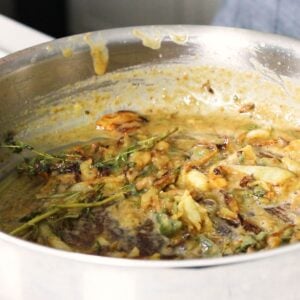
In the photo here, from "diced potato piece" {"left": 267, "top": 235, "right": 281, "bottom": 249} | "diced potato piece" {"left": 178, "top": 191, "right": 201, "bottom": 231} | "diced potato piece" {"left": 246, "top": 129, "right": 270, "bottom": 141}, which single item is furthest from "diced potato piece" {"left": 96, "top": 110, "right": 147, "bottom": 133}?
"diced potato piece" {"left": 267, "top": 235, "right": 281, "bottom": 249}

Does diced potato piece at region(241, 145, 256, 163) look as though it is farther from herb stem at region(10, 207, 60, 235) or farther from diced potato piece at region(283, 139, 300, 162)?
herb stem at region(10, 207, 60, 235)

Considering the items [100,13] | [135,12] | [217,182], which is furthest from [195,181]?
[100,13]

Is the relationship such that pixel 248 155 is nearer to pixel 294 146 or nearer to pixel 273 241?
pixel 294 146

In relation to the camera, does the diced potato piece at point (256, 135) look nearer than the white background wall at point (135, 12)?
Yes

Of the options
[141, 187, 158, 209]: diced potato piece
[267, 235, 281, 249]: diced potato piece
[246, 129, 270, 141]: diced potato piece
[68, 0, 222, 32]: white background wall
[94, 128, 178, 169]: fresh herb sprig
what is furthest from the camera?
[68, 0, 222, 32]: white background wall

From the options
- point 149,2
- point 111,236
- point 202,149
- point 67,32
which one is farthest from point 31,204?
point 67,32

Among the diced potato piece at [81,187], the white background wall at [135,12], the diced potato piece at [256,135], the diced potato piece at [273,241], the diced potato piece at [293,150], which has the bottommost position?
the diced potato piece at [273,241]

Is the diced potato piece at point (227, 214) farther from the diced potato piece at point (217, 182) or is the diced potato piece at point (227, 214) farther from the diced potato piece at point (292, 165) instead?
the diced potato piece at point (292, 165)

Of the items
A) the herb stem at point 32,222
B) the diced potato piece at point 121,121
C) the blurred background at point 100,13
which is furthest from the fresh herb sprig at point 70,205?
the blurred background at point 100,13
